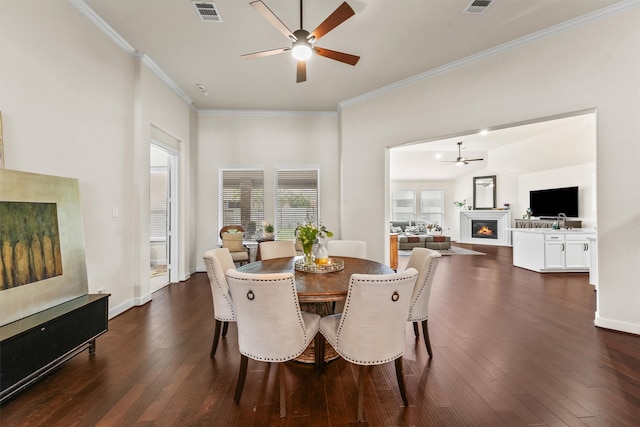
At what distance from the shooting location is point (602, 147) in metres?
3.09

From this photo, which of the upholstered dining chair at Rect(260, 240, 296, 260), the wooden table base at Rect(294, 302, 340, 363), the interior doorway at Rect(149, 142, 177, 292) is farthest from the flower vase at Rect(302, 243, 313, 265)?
the interior doorway at Rect(149, 142, 177, 292)

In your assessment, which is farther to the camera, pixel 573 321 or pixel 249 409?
pixel 573 321

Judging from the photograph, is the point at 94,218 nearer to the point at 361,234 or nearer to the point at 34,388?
the point at 34,388

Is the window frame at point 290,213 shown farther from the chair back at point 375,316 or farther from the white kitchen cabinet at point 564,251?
the white kitchen cabinet at point 564,251

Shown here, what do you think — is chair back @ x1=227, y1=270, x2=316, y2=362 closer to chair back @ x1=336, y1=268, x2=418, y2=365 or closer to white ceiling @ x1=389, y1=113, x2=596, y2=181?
chair back @ x1=336, y1=268, x2=418, y2=365

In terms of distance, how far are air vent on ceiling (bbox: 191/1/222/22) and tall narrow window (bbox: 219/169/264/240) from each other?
10.3 ft

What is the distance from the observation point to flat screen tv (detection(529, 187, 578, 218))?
7523 mm

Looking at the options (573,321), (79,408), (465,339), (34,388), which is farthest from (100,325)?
(573,321)

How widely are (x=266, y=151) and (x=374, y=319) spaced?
16.1ft

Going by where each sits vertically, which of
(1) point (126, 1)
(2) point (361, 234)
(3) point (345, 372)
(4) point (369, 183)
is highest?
(1) point (126, 1)

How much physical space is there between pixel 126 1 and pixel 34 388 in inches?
137

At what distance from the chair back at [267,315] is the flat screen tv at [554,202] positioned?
29.2ft

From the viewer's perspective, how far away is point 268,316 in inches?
68.6

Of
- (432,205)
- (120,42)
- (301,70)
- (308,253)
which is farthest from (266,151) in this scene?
(432,205)
